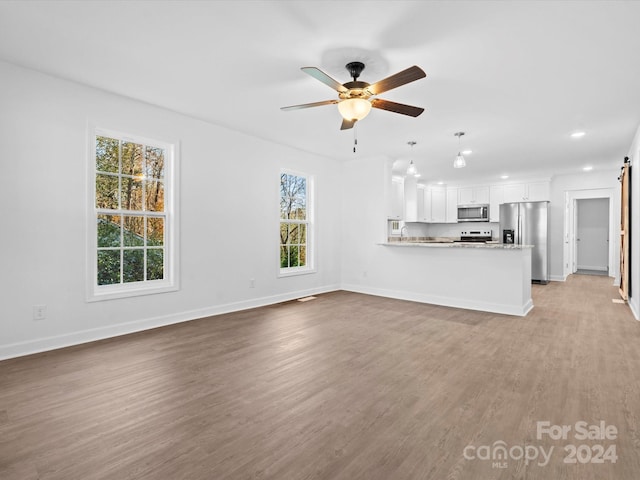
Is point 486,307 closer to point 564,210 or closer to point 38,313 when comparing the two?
point 564,210

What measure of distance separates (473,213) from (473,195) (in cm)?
52

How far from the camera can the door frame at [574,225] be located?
761 cm

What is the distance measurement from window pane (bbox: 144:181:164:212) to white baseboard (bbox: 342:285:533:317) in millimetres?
3836

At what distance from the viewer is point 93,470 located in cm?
159

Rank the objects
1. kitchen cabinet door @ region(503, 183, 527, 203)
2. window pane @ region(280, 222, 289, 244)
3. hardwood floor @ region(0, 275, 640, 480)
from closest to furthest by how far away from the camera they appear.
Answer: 1. hardwood floor @ region(0, 275, 640, 480)
2. window pane @ region(280, 222, 289, 244)
3. kitchen cabinet door @ region(503, 183, 527, 203)

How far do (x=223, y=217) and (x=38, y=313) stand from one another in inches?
88.8

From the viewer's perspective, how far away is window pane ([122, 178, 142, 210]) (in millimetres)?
3836

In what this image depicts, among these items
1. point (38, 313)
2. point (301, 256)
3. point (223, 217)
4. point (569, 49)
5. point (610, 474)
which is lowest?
point (610, 474)

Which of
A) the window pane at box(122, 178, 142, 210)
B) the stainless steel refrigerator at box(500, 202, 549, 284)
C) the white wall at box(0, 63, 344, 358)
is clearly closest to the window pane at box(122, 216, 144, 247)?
the window pane at box(122, 178, 142, 210)

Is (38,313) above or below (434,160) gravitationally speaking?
below

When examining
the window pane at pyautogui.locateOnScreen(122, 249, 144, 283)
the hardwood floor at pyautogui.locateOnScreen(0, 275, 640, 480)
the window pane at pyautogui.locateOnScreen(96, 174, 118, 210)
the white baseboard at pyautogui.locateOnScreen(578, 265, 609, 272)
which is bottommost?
the hardwood floor at pyautogui.locateOnScreen(0, 275, 640, 480)

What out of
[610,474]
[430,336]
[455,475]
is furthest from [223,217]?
[610,474]

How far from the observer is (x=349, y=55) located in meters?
2.74

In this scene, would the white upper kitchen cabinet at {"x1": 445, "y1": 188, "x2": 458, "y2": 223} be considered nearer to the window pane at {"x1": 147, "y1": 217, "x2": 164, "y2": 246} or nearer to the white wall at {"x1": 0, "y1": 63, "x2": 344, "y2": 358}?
the white wall at {"x1": 0, "y1": 63, "x2": 344, "y2": 358}
